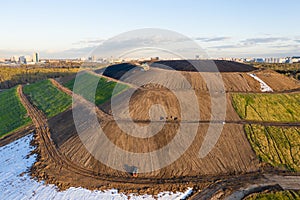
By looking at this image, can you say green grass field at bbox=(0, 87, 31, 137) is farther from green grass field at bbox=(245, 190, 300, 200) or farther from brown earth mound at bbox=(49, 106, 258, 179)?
green grass field at bbox=(245, 190, 300, 200)

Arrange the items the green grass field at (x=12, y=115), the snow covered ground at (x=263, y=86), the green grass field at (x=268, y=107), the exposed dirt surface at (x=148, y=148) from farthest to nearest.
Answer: the snow covered ground at (x=263, y=86), the green grass field at (x=12, y=115), the green grass field at (x=268, y=107), the exposed dirt surface at (x=148, y=148)

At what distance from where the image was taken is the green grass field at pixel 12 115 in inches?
1745

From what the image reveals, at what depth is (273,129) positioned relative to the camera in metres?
35.6

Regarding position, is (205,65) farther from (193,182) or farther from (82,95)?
(193,182)

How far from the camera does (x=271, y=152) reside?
32031 millimetres

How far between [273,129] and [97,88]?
36.0 m

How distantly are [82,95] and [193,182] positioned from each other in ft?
111

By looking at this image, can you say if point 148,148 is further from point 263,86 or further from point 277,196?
point 263,86

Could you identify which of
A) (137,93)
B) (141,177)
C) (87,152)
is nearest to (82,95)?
(137,93)

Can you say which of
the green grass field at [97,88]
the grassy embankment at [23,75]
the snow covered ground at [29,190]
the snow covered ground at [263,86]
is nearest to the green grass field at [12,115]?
the green grass field at [97,88]

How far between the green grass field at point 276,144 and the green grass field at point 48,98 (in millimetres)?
34501

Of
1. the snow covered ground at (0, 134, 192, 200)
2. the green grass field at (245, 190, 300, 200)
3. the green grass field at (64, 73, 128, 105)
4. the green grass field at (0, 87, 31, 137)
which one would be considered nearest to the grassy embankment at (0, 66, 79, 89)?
the green grass field at (0, 87, 31, 137)

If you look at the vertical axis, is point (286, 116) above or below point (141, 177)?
above

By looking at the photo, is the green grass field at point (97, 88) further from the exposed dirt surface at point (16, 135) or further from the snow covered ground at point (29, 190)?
the snow covered ground at point (29, 190)
